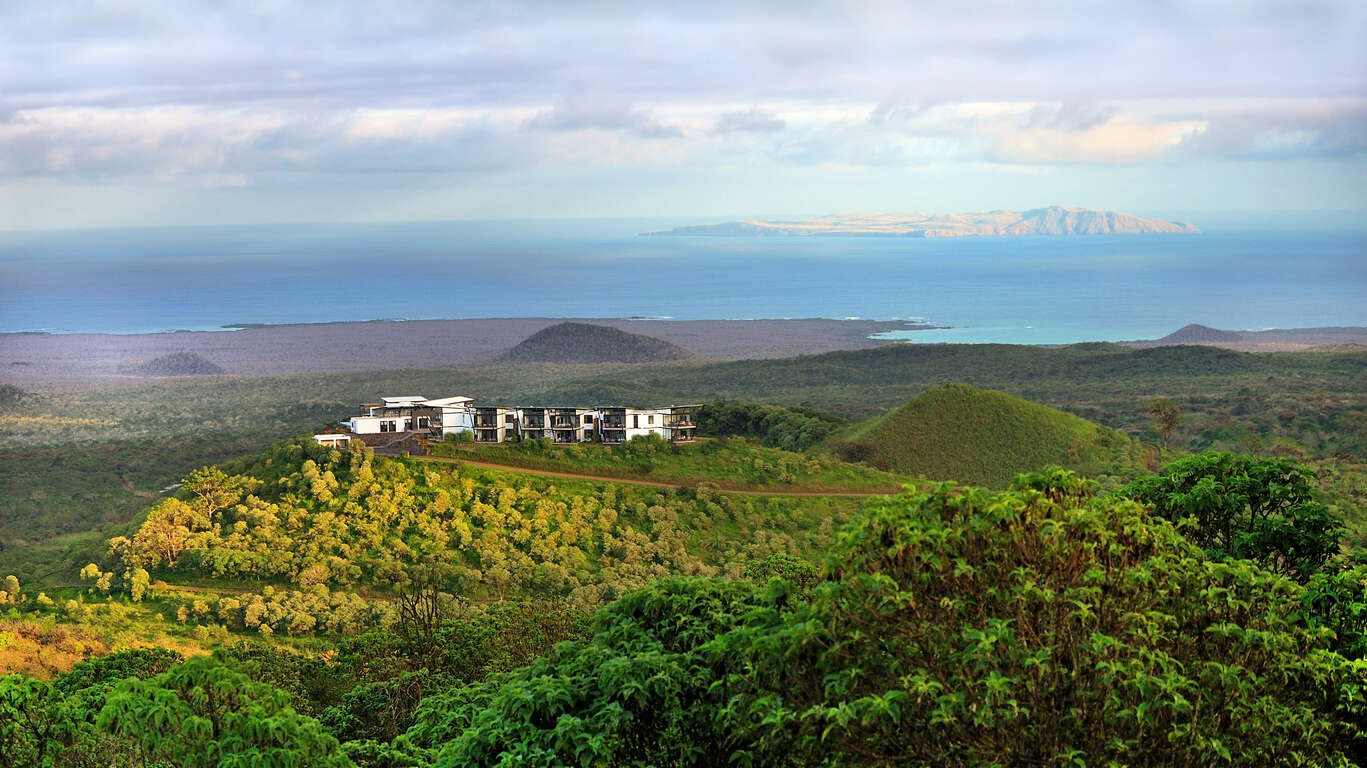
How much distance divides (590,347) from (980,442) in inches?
2386

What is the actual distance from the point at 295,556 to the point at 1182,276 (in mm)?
150156

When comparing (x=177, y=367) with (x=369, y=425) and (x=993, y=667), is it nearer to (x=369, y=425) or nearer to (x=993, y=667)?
(x=369, y=425)

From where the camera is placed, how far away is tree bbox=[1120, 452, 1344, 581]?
11.8 meters

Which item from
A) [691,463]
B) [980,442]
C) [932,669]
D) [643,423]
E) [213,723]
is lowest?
[980,442]

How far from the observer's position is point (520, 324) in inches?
4825

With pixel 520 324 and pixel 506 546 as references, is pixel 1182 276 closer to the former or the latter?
pixel 520 324

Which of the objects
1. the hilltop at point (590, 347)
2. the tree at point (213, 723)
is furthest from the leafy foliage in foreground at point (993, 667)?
the hilltop at point (590, 347)

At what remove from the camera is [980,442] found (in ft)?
129

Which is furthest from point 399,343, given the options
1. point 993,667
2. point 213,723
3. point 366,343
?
point 993,667

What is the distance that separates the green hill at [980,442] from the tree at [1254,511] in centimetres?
2465

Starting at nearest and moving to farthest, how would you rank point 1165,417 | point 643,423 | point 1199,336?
point 643,423 → point 1165,417 → point 1199,336

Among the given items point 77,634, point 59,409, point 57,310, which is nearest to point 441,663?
point 77,634

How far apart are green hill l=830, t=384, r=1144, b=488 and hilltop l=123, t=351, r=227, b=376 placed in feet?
222

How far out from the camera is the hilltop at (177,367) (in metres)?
93.6
